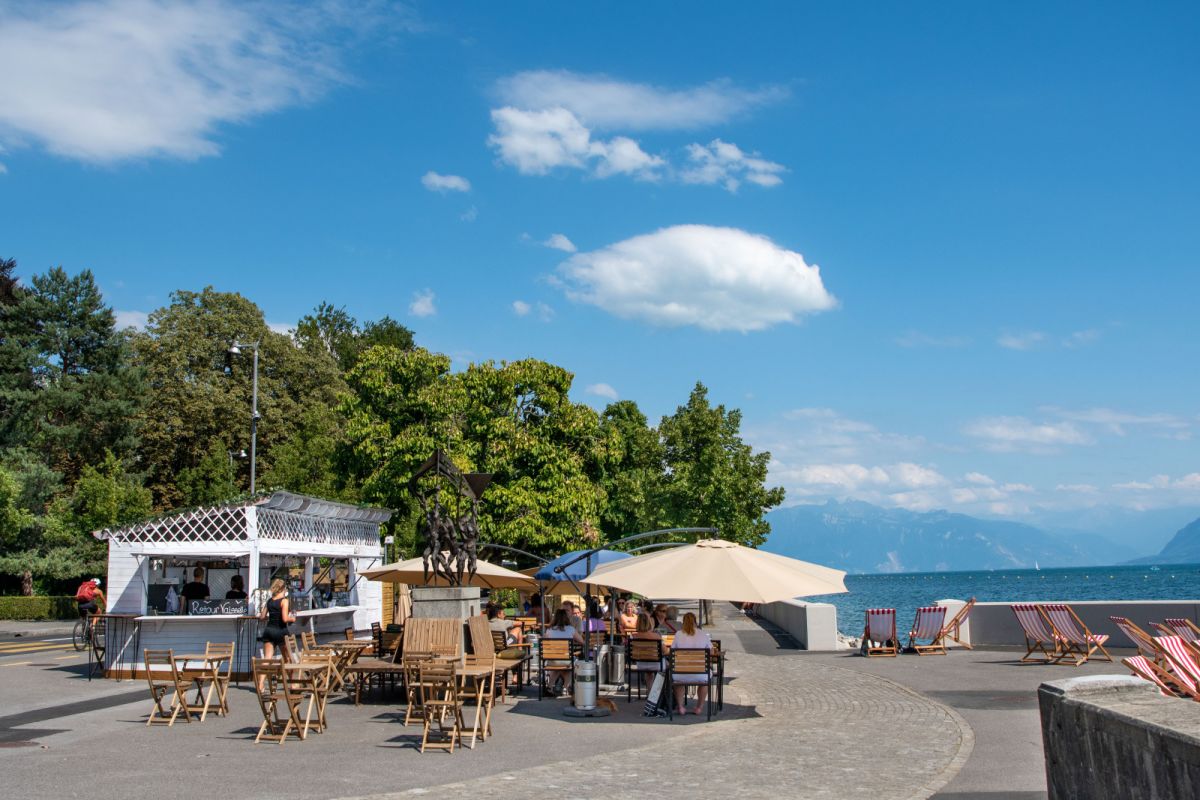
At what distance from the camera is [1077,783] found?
6.16 meters

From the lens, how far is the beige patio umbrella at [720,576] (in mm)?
12461

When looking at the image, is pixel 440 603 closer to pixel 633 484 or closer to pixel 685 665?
pixel 685 665

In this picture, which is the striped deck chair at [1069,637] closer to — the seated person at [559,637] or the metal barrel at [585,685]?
the seated person at [559,637]

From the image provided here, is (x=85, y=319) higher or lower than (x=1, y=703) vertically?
higher

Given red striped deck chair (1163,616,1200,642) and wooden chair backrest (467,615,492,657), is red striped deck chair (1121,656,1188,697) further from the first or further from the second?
wooden chair backrest (467,615,492,657)

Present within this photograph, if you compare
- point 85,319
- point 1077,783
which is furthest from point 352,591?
point 85,319

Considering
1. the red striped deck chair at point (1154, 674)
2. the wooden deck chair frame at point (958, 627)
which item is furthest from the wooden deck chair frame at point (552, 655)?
the wooden deck chair frame at point (958, 627)

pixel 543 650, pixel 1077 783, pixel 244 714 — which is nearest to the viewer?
pixel 1077 783

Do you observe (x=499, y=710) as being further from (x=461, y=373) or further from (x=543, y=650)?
(x=461, y=373)

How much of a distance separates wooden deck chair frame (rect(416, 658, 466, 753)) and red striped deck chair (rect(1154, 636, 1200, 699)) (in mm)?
7236

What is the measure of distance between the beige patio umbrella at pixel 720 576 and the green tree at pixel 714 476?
21.2 m

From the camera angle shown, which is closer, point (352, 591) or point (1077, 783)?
point (1077, 783)

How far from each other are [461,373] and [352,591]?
49.3ft

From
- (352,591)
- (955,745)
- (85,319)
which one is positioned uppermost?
(85,319)
